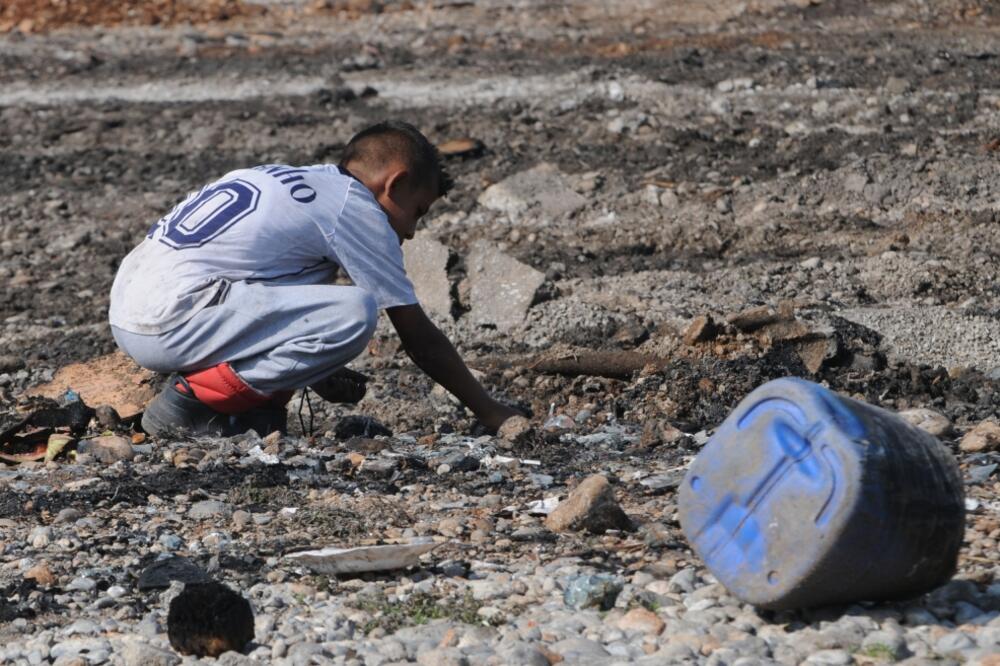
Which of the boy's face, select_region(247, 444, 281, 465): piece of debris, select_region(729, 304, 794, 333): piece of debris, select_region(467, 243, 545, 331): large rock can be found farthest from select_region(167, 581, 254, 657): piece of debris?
select_region(467, 243, 545, 331): large rock

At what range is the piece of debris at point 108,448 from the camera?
4.29 meters

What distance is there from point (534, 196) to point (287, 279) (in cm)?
306

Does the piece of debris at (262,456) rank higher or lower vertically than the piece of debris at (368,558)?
lower

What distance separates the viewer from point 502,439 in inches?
170

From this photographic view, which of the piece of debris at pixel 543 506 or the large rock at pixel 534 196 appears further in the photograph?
the large rock at pixel 534 196

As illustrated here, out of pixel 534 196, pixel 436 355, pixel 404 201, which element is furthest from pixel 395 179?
pixel 534 196

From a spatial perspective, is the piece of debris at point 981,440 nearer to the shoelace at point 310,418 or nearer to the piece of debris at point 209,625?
the shoelace at point 310,418

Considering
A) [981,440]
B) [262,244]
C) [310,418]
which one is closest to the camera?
[981,440]

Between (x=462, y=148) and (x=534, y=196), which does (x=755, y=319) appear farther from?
(x=462, y=148)

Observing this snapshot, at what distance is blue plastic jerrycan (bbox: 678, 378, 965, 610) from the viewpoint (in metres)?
2.58

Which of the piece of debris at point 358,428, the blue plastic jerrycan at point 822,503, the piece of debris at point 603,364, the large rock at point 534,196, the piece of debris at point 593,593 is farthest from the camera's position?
the large rock at point 534,196

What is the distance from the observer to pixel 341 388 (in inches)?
186

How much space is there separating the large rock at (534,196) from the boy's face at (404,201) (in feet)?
9.12

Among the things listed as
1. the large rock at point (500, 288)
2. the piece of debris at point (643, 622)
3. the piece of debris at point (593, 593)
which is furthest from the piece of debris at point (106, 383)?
the piece of debris at point (643, 622)
